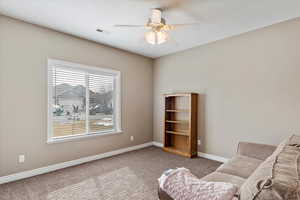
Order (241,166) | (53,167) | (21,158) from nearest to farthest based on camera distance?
(241,166) < (21,158) < (53,167)

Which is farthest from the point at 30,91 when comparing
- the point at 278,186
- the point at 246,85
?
the point at 246,85

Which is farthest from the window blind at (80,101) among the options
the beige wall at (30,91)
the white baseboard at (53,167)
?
the white baseboard at (53,167)

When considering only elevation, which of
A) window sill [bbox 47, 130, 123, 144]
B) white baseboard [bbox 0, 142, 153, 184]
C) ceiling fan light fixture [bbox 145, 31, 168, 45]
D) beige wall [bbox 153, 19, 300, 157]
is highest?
ceiling fan light fixture [bbox 145, 31, 168, 45]

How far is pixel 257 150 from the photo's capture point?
98.1 inches

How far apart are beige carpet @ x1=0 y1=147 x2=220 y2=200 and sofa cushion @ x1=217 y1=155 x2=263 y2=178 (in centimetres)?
91

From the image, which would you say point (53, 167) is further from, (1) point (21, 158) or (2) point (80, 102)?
(2) point (80, 102)

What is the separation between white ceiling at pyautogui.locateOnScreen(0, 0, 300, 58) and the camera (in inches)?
93.2

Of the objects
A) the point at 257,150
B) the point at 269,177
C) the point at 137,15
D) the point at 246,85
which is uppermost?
the point at 137,15

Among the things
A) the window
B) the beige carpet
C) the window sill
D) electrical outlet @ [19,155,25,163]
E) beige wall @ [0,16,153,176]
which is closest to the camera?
the beige carpet

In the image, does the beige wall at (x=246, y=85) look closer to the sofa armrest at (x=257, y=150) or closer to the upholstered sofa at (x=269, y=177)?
the sofa armrest at (x=257, y=150)

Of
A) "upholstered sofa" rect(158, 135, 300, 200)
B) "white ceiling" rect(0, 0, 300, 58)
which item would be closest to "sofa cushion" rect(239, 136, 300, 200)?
"upholstered sofa" rect(158, 135, 300, 200)

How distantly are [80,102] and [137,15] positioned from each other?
220cm

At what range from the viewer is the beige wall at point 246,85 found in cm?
283

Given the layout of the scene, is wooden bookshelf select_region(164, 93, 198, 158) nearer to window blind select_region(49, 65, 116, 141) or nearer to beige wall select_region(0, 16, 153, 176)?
window blind select_region(49, 65, 116, 141)
